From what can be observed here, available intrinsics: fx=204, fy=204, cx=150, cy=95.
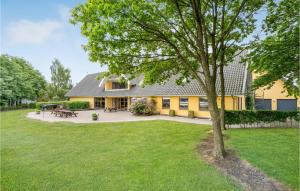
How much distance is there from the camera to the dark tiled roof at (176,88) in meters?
20.0

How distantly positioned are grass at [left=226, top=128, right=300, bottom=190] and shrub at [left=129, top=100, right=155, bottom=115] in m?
14.0

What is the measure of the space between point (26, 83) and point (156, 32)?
44.3 meters

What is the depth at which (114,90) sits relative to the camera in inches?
1336

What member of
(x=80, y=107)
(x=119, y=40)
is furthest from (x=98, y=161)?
(x=80, y=107)

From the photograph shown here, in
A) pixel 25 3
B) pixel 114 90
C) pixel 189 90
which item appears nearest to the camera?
pixel 25 3

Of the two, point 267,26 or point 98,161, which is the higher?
point 267,26

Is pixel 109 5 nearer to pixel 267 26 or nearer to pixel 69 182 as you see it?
pixel 69 182

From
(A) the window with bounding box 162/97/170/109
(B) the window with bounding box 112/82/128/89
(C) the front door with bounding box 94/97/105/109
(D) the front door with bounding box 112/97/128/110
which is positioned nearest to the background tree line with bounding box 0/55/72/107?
(C) the front door with bounding box 94/97/105/109

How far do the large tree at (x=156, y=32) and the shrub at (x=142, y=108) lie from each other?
527 inches

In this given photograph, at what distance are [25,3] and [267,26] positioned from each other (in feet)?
42.8

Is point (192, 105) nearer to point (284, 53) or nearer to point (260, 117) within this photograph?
point (260, 117)

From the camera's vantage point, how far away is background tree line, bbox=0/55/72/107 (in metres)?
38.3

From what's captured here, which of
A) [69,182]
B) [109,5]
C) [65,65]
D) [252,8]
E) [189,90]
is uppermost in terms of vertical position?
[65,65]

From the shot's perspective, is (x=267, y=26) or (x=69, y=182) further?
(x=267, y=26)
